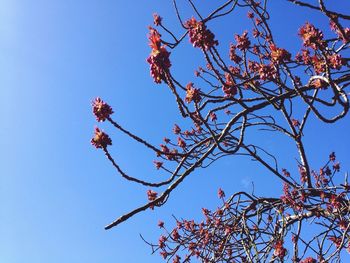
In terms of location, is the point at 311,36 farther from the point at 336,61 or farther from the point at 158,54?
the point at 158,54

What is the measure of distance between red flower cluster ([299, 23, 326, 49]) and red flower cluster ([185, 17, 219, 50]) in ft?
1.94

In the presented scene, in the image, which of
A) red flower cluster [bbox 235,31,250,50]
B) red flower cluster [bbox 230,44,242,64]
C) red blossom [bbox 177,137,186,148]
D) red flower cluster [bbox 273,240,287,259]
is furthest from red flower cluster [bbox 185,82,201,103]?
red blossom [bbox 177,137,186,148]

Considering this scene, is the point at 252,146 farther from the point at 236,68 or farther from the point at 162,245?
the point at 162,245

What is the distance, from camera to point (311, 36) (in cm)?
276

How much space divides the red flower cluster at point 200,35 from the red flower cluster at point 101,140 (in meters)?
0.91

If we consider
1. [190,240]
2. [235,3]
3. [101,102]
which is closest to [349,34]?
Answer: [235,3]

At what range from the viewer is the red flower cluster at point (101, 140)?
293cm

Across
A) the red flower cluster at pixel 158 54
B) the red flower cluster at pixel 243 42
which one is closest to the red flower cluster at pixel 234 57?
the red flower cluster at pixel 243 42

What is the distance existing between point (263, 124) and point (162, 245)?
2.75m

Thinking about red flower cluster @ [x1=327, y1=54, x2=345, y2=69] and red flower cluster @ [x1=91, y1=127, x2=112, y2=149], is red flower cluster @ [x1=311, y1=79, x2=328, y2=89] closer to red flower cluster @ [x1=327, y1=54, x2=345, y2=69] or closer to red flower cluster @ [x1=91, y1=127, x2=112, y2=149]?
red flower cluster @ [x1=327, y1=54, x2=345, y2=69]

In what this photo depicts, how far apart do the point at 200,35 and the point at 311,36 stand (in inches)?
29.3

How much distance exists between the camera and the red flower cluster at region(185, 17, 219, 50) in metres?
2.85

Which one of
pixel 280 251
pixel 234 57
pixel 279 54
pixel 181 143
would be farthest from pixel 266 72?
pixel 181 143

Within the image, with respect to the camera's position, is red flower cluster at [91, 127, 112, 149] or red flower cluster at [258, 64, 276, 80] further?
red flower cluster at [258, 64, 276, 80]
